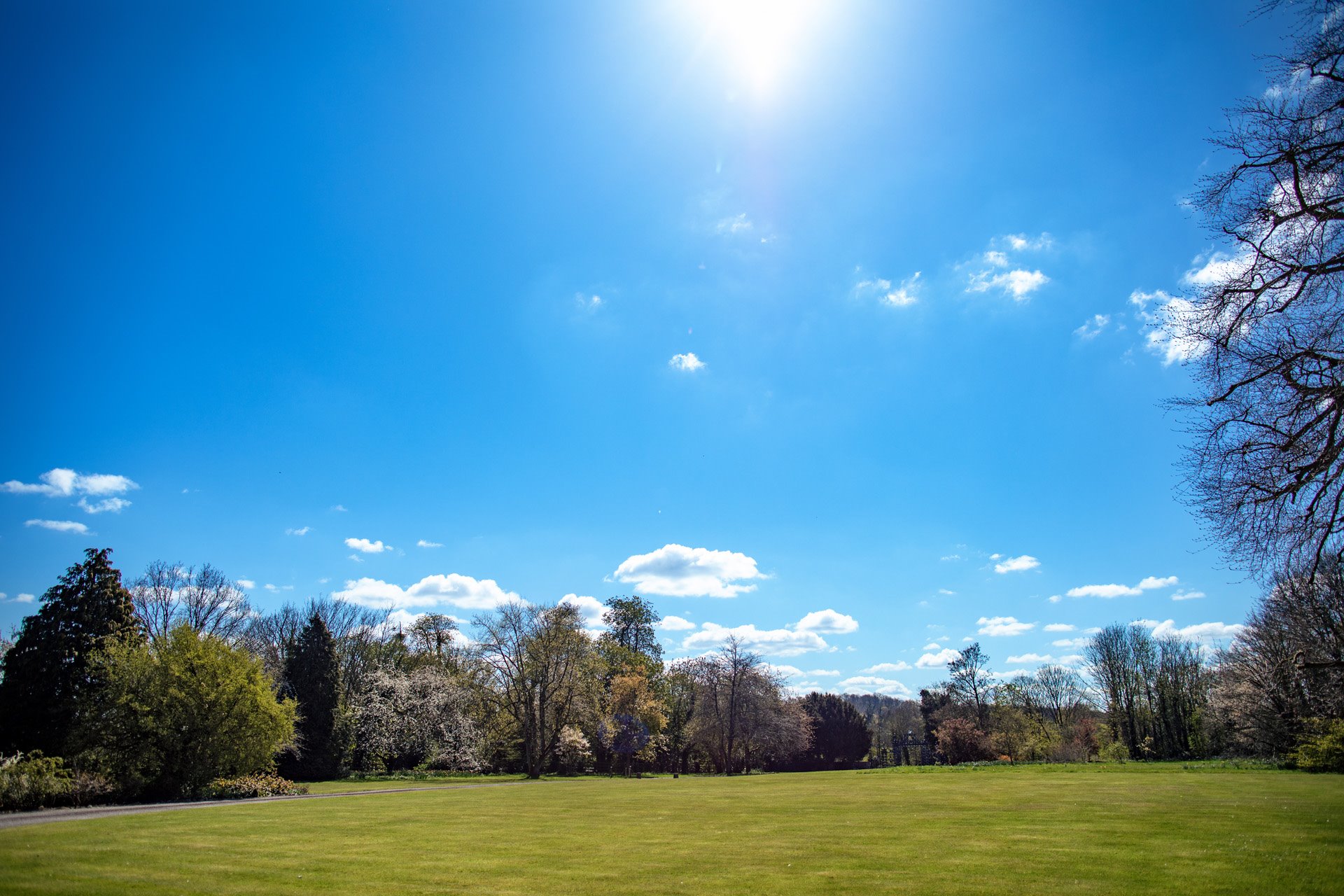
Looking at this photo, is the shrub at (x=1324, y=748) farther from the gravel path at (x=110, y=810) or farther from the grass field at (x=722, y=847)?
the gravel path at (x=110, y=810)

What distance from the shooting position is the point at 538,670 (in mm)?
49375

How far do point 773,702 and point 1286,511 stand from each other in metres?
58.2

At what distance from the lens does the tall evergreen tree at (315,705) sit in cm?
3788

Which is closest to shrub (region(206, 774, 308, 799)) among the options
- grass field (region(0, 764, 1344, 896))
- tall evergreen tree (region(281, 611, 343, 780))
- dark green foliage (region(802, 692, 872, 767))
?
grass field (region(0, 764, 1344, 896))

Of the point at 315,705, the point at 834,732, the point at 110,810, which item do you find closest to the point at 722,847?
the point at 110,810

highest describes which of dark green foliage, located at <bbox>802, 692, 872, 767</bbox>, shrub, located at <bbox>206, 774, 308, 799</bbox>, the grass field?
the grass field

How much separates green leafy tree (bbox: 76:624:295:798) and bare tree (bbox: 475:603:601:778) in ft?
74.7

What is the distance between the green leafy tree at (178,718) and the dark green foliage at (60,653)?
307cm

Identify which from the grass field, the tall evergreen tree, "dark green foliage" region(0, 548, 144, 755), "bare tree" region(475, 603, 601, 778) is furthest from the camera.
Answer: "bare tree" region(475, 603, 601, 778)

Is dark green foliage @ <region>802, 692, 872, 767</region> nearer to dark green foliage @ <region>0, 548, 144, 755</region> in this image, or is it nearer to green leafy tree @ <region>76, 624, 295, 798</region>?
green leafy tree @ <region>76, 624, 295, 798</region>

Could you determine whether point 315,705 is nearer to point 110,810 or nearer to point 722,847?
point 110,810

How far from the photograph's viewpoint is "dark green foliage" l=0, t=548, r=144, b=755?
91.5ft

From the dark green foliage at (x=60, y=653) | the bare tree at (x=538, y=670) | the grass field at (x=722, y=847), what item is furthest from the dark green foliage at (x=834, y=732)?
the dark green foliage at (x=60, y=653)

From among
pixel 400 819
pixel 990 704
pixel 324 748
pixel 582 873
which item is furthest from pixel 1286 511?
pixel 990 704
